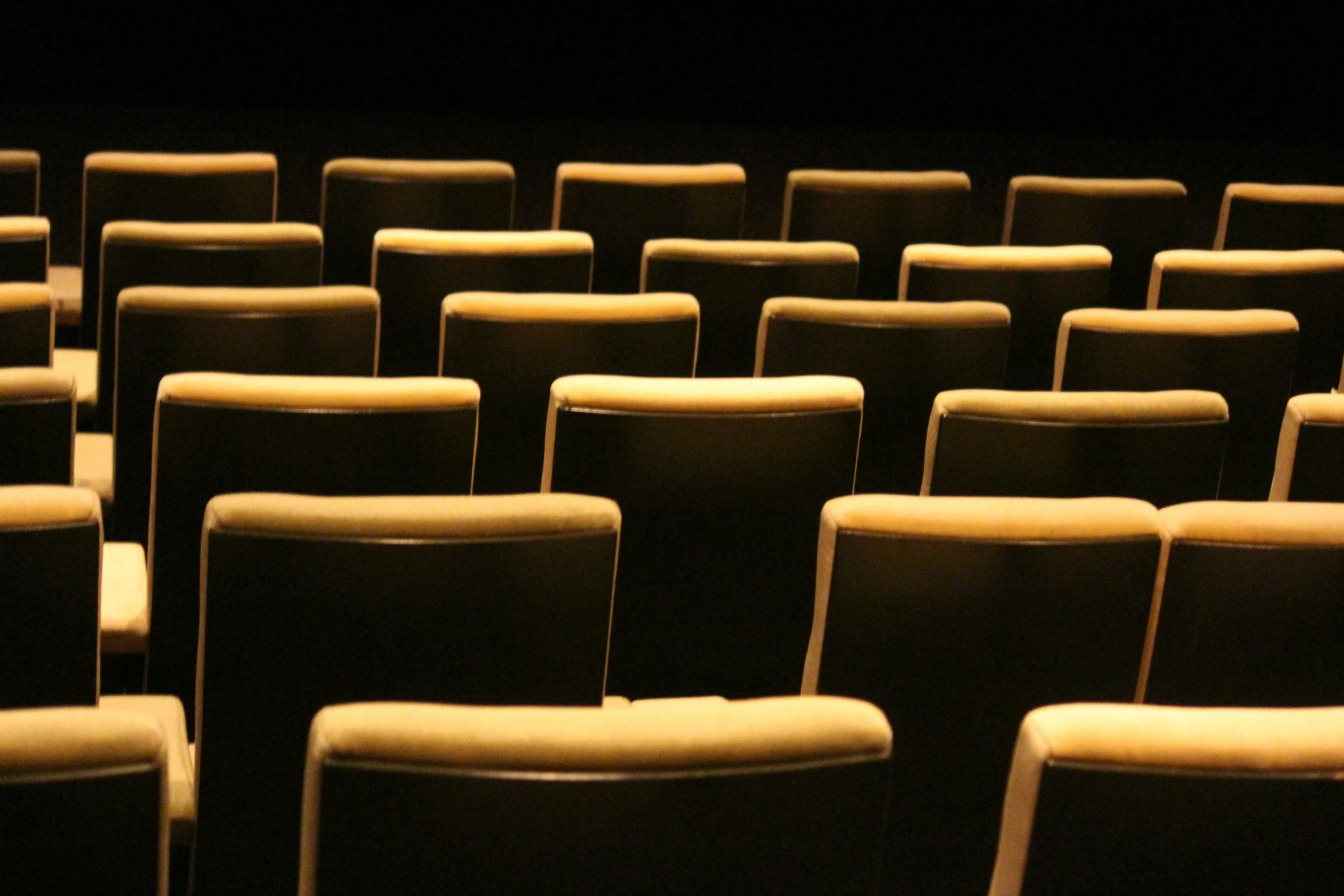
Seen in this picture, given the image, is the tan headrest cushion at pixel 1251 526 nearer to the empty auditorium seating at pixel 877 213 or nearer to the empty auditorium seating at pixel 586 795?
the empty auditorium seating at pixel 586 795

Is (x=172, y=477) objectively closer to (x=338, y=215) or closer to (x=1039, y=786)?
(x=1039, y=786)

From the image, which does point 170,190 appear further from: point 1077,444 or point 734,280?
point 1077,444

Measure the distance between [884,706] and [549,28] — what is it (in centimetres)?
257

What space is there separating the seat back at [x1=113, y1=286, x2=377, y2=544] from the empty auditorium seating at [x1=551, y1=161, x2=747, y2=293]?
68cm

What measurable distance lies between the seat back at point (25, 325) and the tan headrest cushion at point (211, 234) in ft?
0.76

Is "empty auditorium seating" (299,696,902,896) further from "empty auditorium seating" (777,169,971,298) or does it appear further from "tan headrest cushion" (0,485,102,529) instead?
"empty auditorium seating" (777,169,971,298)

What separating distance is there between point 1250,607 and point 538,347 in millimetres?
594

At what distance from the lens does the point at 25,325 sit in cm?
124

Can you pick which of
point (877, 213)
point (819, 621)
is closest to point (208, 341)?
point (819, 621)

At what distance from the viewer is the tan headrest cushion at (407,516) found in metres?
0.75

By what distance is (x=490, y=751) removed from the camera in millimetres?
533

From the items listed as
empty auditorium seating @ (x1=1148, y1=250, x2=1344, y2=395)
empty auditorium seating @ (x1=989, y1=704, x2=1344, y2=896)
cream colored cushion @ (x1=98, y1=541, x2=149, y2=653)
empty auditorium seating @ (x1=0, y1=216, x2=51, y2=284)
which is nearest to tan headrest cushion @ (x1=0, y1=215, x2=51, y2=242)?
empty auditorium seating @ (x1=0, y1=216, x2=51, y2=284)

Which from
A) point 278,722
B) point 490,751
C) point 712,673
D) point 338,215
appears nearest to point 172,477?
point 278,722

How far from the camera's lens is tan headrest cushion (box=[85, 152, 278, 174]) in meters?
1.82
